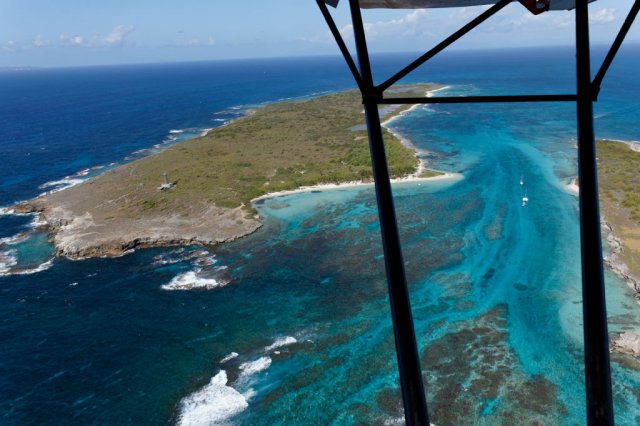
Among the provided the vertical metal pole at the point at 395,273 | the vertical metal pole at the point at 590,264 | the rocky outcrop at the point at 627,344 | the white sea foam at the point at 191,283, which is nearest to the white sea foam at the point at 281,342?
the white sea foam at the point at 191,283

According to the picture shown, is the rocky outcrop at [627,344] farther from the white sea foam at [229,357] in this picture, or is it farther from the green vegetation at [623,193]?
the white sea foam at [229,357]

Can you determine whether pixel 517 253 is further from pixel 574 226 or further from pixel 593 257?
pixel 593 257

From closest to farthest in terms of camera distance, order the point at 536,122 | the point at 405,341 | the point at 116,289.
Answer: the point at 405,341 < the point at 116,289 < the point at 536,122

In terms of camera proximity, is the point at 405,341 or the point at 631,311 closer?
the point at 405,341

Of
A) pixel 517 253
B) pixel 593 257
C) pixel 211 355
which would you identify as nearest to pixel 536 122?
pixel 517 253

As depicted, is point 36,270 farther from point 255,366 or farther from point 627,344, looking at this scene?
point 627,344

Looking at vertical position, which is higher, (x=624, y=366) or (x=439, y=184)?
(x=439, y=184)
